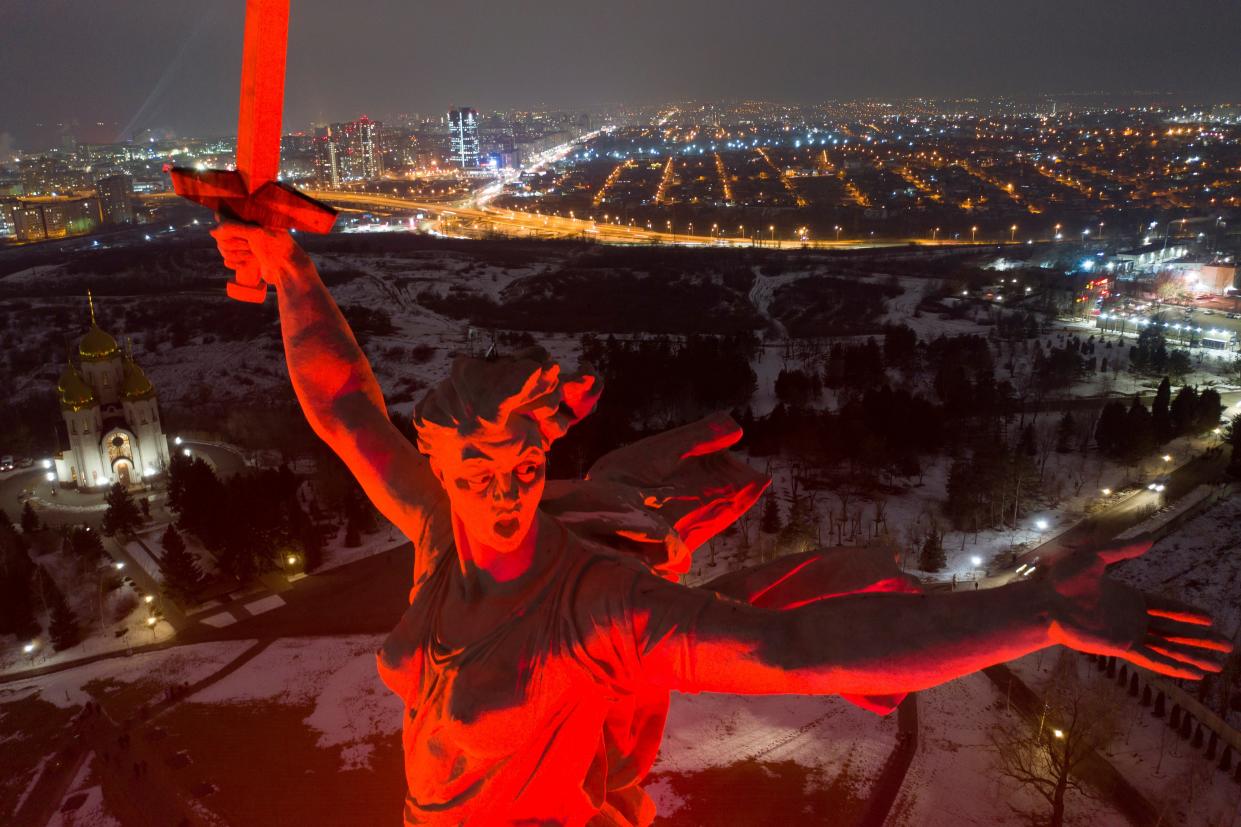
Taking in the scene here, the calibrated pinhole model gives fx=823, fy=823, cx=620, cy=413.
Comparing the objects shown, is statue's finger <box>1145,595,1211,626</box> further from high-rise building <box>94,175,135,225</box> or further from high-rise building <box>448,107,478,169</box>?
high-rise building <box>448,107,478,169</box>

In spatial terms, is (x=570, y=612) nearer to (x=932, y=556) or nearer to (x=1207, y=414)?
(x=932, y=556)

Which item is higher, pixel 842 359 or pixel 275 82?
pixel 275 82

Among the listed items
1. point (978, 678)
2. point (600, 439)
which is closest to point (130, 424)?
point (600, 439)

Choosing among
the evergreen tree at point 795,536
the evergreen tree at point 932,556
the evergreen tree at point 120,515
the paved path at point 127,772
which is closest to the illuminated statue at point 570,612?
the paved path at point 127,772

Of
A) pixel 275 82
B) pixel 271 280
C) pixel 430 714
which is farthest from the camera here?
pixel 271 280

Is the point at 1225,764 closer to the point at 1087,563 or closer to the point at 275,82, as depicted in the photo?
the point at 1087,563

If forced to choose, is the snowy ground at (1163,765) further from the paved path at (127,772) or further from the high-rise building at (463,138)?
the high-rise building at (463,138)

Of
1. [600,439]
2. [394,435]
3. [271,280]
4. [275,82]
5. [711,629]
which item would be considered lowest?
[600,439]
